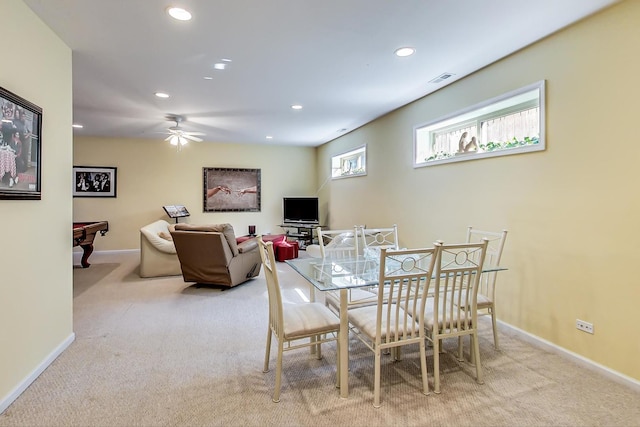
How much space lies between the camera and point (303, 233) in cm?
788

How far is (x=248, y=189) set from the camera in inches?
312

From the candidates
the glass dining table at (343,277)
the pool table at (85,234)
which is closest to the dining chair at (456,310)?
the glass dining table at (343,277)

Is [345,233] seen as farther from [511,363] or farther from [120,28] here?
[120,28]

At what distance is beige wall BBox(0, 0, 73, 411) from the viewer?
79.2 inches

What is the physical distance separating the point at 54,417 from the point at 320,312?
1.68 metres

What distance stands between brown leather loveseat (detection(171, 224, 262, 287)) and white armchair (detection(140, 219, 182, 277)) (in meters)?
0.75

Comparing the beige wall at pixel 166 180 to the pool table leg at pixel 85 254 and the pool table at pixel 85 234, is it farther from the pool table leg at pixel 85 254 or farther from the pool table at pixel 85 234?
the pool table leg at pixel 85 254

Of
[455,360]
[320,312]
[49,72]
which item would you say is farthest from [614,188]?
[49,72]

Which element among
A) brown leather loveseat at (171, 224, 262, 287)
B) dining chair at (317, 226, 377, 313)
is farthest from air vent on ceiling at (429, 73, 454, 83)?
brown leather loveseat at (171, 224, 262, 287)

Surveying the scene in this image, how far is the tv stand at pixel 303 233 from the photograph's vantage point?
7.49 m

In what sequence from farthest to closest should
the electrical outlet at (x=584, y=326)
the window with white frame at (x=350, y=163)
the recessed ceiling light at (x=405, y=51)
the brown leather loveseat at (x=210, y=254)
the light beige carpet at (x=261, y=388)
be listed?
1. the window with white frame at (x=350, y=163)
2. the brown leather loveseat at (x=210, y=254)
3. the recessed ceiling light at (x=405, y=51)
4. the electrical outlet at (x=584, y=326)
5. the light beige carpet at (x=261, y=388)

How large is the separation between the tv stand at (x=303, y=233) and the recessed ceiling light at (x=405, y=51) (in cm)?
482

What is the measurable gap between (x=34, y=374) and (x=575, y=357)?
3.99 meters

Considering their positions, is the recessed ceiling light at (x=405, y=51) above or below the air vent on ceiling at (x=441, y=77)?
below
